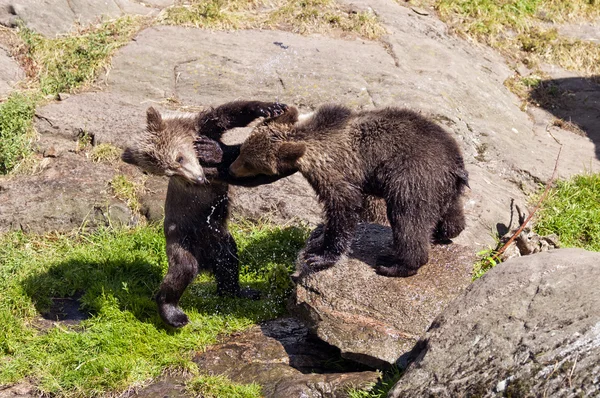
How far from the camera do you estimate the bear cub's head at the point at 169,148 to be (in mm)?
6227

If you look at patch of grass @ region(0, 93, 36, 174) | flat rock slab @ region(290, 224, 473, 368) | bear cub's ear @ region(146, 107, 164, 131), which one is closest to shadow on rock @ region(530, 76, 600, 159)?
flat rock slab @ region(290, 224, 473, 368)

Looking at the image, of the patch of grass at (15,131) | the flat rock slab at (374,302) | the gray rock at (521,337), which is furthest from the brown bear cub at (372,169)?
the patch of grass at (15,131)

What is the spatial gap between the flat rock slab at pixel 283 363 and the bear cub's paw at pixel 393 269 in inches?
30.0

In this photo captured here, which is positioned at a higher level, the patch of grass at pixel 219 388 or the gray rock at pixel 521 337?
the gray rock at pixel 521 337

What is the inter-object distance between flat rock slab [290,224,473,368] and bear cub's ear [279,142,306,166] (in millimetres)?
891

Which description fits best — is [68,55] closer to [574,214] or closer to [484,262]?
[484,262]

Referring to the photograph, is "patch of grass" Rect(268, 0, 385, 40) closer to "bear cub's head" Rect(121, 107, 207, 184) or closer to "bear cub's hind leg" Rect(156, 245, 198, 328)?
"bear cub's head" Rect(121, 107, 207, 184)

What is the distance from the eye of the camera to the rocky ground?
816 centimetres

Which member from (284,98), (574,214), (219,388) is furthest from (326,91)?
(219,388)

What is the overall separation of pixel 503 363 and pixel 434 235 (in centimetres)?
253

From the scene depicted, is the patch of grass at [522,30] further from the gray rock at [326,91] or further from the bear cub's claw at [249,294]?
the bear cub's claw at [249,294]

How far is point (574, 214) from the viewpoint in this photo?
8227 millimetres

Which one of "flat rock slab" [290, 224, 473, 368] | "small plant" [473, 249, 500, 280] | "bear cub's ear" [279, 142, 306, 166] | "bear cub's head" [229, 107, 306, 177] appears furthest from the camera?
"small plant" [473, 249, 500, 280]

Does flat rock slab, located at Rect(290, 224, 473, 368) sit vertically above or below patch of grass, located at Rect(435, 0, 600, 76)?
above
